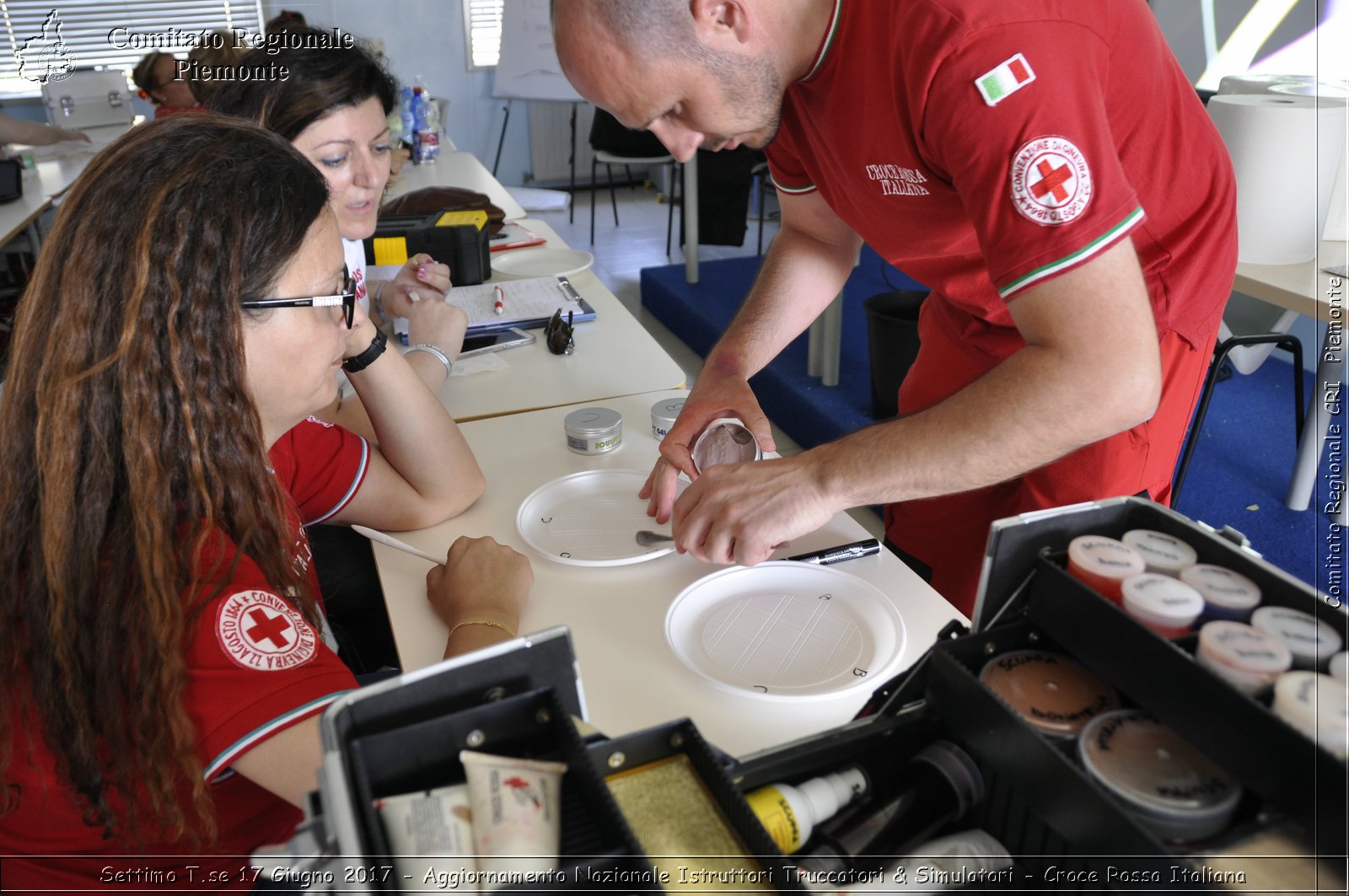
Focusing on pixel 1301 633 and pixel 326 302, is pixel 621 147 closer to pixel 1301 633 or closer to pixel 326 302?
pixel 326 302

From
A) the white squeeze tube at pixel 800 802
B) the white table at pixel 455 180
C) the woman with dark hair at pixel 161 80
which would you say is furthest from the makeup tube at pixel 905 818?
the woman with dark hair at pixel 161 80

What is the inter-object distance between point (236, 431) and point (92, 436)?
13 cm

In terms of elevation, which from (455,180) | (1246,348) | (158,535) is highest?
(158,535)

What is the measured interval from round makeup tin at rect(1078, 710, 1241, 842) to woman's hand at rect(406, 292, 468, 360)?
1484 millimetres

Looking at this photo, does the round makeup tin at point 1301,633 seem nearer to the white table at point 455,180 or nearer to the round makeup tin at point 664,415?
the round makeup tin at point 664,415

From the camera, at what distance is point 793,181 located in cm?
150

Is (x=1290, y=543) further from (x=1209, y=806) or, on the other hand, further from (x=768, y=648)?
(x=1209, y=806)

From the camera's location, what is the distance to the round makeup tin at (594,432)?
1.48 meters

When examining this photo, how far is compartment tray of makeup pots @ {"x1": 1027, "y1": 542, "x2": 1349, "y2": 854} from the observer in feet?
1.42

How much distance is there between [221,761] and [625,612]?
0.45m

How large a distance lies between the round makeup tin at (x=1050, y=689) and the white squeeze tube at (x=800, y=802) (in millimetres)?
98

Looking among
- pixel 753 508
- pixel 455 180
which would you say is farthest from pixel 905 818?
pixel 455 180

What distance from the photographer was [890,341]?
9.77 ft

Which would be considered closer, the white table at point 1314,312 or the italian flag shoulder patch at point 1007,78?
the italian flag shoulder patch at point 1007,78
